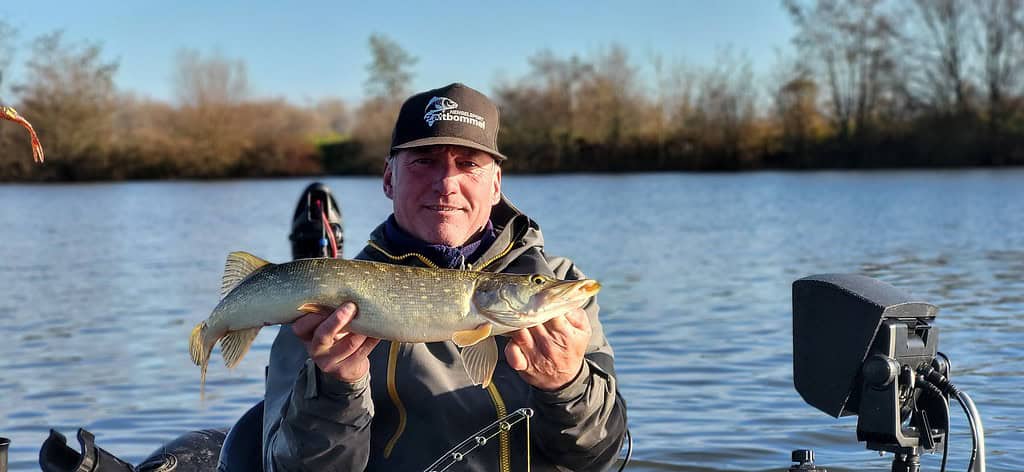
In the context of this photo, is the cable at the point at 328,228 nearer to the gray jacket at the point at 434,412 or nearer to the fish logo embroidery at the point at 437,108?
the gray jacket at the point at 434,412

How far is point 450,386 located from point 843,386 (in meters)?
1.23

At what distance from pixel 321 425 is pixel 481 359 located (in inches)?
21.6

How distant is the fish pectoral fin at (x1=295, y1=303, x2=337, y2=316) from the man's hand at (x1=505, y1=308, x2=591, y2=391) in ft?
1.70

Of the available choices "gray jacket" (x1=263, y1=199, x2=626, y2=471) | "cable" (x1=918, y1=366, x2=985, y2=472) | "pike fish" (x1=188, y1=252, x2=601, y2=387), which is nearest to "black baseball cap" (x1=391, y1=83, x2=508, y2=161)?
"gray jacket" (x1=263, y1=199, x2=626, y2=471)

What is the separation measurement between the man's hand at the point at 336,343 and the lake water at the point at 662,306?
13.1ft

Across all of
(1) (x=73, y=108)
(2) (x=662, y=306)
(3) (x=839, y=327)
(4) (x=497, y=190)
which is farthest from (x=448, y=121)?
(1) (x=73, y=108)

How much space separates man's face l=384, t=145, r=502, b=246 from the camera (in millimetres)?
3839

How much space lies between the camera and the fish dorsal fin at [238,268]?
3416 mm

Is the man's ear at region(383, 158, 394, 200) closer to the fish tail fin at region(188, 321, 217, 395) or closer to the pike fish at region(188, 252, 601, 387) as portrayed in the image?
the pike fish at region(188, 252, 601, 387)

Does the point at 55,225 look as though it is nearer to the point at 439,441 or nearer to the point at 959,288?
the point at 959,288

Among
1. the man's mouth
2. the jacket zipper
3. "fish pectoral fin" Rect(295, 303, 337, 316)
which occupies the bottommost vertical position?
the jacket zipper

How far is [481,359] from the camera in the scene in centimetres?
339

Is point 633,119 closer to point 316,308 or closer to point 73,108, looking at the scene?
point 73,108

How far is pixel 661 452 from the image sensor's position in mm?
7305
